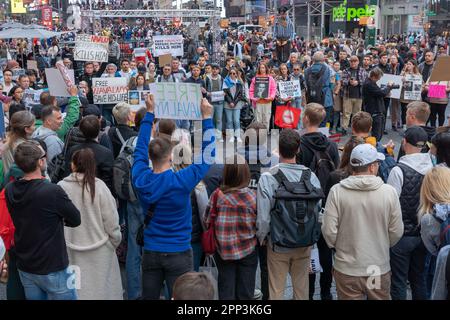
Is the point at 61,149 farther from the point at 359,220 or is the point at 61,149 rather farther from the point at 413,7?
the point at 413,7

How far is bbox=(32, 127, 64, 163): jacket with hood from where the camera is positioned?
18.9 ft

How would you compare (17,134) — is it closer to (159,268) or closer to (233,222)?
(159,268)

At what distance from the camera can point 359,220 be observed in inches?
165

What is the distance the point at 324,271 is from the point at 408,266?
2.65 ft

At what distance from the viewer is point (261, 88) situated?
12.2 meters

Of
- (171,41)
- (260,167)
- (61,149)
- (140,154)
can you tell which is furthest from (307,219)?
(171,41)

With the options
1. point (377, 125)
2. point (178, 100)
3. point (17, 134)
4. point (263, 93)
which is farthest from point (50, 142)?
point (377, 125)

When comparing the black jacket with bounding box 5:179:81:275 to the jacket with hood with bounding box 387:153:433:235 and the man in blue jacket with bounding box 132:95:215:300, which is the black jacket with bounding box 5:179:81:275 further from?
the jacket with hood with bounding box 387:153:433:235

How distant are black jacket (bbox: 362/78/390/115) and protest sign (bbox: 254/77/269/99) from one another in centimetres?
205

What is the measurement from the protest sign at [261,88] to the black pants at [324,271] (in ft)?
23.7

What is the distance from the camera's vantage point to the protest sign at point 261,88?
1214 cm

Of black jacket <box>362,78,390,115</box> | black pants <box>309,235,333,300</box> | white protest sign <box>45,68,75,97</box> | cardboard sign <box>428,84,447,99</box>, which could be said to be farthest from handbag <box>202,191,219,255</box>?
cardboard sign <box>428,84,447,99</box>

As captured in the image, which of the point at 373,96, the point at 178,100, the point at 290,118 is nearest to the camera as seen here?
the point at 178,100

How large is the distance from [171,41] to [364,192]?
469 inches
